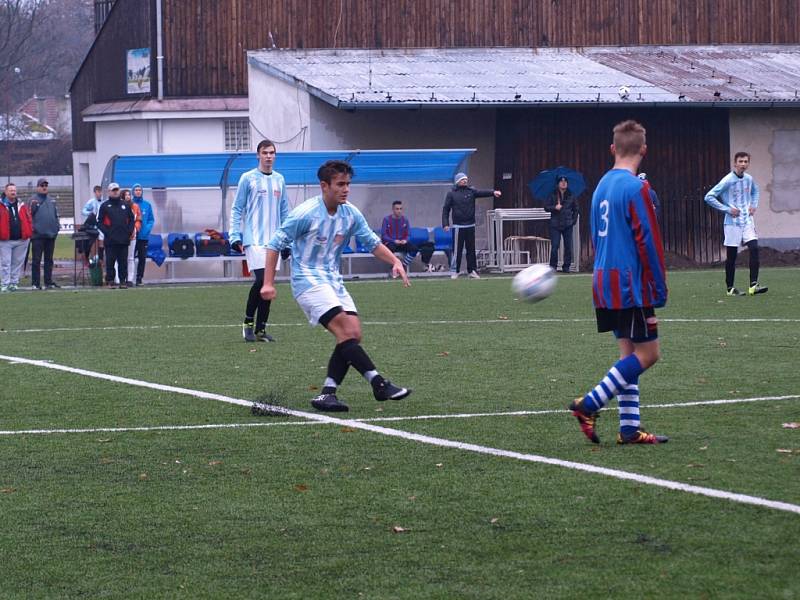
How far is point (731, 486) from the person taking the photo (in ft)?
21.4

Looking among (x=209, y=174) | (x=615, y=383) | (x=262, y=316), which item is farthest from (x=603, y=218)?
(x=209, y=174)

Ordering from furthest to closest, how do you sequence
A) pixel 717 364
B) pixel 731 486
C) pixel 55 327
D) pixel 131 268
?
pixel 131 268, pixel 55 327, pixel 717 364, pixel 731 486

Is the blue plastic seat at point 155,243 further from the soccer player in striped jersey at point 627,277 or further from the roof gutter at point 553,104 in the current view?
the soccer player in striped jersey at point 627,277

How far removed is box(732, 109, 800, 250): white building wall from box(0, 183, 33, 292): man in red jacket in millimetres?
15909

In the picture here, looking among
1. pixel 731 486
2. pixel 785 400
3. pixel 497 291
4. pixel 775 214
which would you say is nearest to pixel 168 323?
pixel 497 291

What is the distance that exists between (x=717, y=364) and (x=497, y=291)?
1098cm

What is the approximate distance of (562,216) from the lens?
28812 millimetres

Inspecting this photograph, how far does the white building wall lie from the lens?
32.6 metres

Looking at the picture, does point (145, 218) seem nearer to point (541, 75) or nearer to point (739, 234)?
A: point (541, 75)

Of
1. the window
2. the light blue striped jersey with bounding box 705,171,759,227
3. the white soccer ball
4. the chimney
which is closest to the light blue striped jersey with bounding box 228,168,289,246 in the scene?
the white soccer ball

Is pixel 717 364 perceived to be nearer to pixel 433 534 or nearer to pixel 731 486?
pixel 731 486

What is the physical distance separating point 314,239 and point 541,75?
23.6m

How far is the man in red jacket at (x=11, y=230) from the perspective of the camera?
2650 cm

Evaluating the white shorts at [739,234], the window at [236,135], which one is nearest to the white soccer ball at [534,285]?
the white shorts at [739,234]
